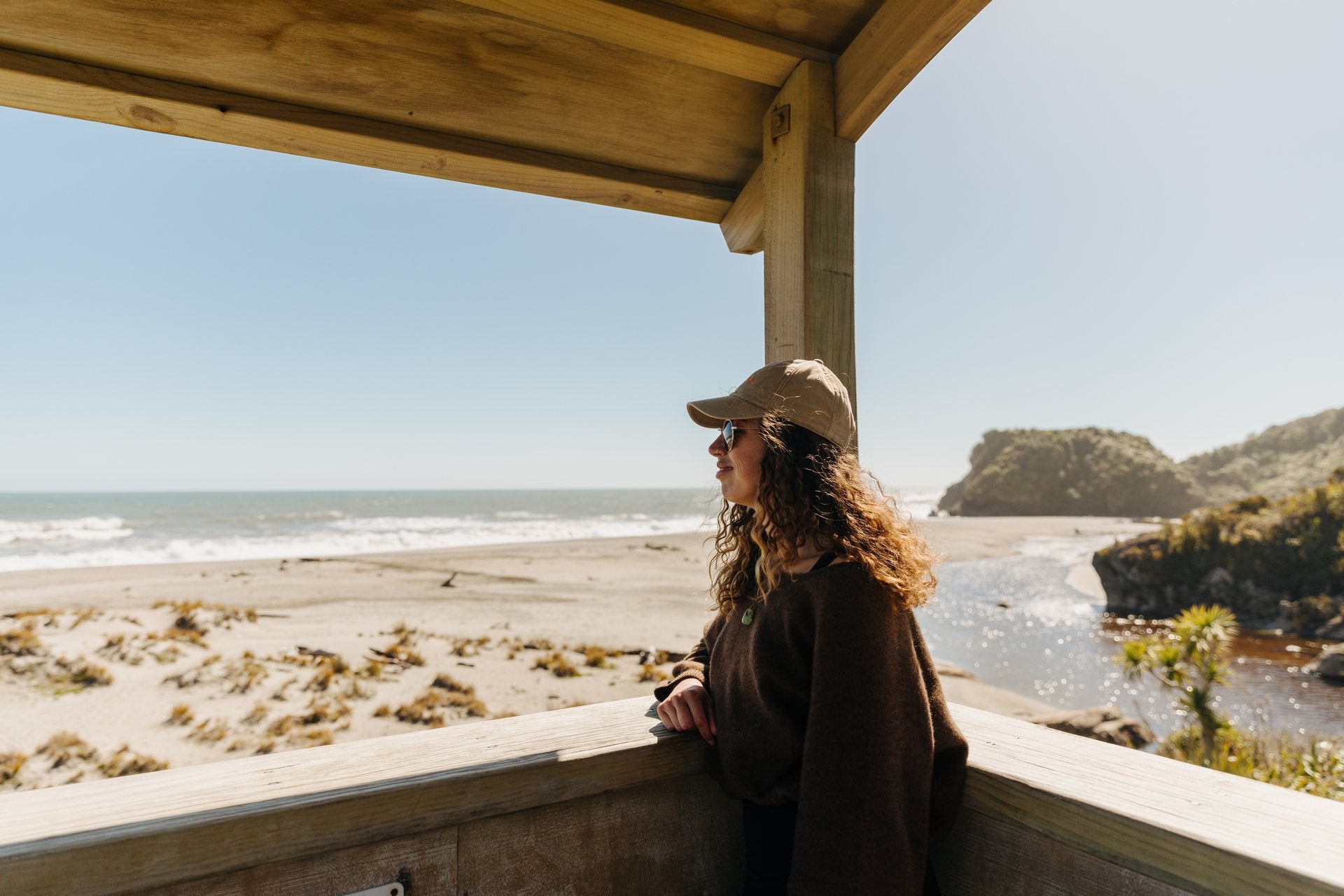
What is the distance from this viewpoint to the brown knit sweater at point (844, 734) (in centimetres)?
92

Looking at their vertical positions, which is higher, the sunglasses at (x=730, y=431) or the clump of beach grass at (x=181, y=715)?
the sunglasses at (x=730, y=431)

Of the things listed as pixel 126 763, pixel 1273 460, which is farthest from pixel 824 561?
pixel 1273 460

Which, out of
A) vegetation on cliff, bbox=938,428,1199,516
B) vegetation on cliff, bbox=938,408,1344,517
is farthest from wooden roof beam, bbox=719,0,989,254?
vegetation on cliff, bbox=938,428,1199,516

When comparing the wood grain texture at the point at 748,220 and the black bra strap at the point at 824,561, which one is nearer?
the black bra strap at the point at 824,561

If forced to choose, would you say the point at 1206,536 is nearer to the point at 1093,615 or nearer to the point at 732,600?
the point at 1093,615

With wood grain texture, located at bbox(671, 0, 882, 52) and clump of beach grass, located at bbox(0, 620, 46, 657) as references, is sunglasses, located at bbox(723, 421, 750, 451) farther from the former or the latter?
clump of beach grass, located at bbox(0, 620, 46, 657)

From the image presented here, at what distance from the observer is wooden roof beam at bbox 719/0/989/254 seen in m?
1.27

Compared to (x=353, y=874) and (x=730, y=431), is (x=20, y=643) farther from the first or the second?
(x=730, y=431)

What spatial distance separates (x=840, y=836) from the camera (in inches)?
36.1

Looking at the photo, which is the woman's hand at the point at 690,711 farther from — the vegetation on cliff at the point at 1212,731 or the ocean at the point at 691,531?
the vegetation on cliff at the point at 1212,731

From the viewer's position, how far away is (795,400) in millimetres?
1237

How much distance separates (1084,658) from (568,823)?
1283 cm

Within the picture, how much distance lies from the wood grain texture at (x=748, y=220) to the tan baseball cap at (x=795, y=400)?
75 centimetres

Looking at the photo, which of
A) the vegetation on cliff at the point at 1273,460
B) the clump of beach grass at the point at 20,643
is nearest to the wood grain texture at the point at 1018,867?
the clump of beach grass at the point at 20,643
